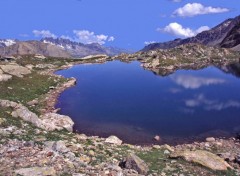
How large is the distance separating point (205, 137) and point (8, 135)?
84.9 feet

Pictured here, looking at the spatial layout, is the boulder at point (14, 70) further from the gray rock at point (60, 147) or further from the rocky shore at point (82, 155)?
the gray rock at point (60, 147)

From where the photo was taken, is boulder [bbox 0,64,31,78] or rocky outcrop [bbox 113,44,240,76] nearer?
boulder [bbox 0,64,31,78]

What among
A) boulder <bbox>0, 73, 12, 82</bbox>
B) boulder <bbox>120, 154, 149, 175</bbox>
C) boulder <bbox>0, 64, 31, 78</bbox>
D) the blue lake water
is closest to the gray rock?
boulder <bbox>120, 154, 149, 175</bbox>

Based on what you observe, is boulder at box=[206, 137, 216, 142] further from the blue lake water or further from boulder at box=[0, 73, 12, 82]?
boulder at box=[0, 73, 12, 82]

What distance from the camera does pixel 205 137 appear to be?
160 feet

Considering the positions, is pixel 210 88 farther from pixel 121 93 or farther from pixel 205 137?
pixel 205 137

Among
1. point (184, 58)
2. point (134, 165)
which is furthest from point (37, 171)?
point (184, 58)

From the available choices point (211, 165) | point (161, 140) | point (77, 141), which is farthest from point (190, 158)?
point (161, 140)

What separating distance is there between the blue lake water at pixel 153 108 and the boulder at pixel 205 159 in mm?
12191

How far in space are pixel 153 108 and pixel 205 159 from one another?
32023 millimetres

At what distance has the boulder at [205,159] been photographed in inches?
1288

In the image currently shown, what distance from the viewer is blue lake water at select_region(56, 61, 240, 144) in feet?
166

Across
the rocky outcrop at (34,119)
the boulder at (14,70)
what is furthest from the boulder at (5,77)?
the rocky outcrop at (34,119)

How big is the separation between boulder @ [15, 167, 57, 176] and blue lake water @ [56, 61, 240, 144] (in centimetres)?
2290
